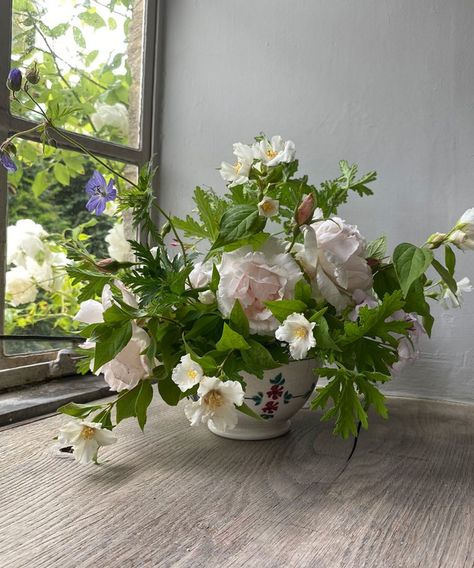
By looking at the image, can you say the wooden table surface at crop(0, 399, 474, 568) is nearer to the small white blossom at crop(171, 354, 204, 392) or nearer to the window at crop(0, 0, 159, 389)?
the small white blossom at crop(171, 354, 204, 392)

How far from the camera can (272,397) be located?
0.85 meters

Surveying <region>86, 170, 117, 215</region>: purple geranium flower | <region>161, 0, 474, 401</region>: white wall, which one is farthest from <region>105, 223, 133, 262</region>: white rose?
<region>86, 170, 117, 215</region>: purple geranium flower

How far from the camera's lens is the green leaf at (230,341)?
0.72 m

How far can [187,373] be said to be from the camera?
0.70 m

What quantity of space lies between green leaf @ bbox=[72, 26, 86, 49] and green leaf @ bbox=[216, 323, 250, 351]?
904 millimetres

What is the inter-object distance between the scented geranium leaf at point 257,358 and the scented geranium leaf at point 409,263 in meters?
0.19

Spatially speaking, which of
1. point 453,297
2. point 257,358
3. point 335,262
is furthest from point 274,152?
point 453,297

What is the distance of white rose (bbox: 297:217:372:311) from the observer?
0.75 metres

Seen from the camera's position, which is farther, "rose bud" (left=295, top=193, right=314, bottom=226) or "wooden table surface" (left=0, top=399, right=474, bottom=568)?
"rose bud" (left=295, top=193, right=314, bottom=226)

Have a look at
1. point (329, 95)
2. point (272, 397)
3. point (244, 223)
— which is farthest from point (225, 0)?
point (272, 397)

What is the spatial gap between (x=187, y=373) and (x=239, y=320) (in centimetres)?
10

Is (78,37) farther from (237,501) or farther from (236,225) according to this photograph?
(237,501)

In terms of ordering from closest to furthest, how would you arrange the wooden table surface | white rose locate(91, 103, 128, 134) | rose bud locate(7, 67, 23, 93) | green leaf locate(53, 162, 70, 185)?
1. the wooden table surface
2. rose bud locate(7, 67, 23, 93)
3. green leaf locate(53, 162, 70, 185)
4. white rose locate(91, 103, 128, 134)

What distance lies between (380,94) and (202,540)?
986 millimetres
